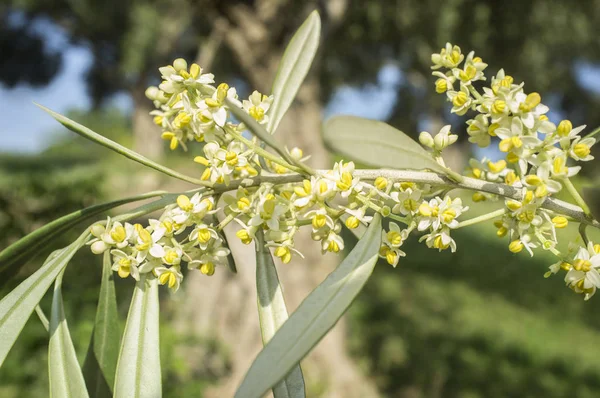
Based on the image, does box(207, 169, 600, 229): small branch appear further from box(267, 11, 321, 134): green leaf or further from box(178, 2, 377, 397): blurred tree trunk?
box(178, 2, 377, 397): blurred tree trunk

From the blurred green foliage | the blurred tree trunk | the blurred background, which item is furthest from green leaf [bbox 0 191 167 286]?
the blurred green foliage

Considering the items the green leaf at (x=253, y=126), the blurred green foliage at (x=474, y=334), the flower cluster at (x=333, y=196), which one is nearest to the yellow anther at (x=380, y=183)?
the flower cluster at (x=333, y=196)

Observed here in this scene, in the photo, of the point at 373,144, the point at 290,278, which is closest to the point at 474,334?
the point at 290,278

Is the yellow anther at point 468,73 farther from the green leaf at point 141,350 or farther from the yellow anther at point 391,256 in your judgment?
the green leaf at point 141,350

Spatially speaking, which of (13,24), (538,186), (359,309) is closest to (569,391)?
(359,309)

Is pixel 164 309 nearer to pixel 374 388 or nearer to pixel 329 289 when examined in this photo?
pixel 374 388

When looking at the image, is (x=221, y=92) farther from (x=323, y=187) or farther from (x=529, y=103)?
(x=529, y=103)
